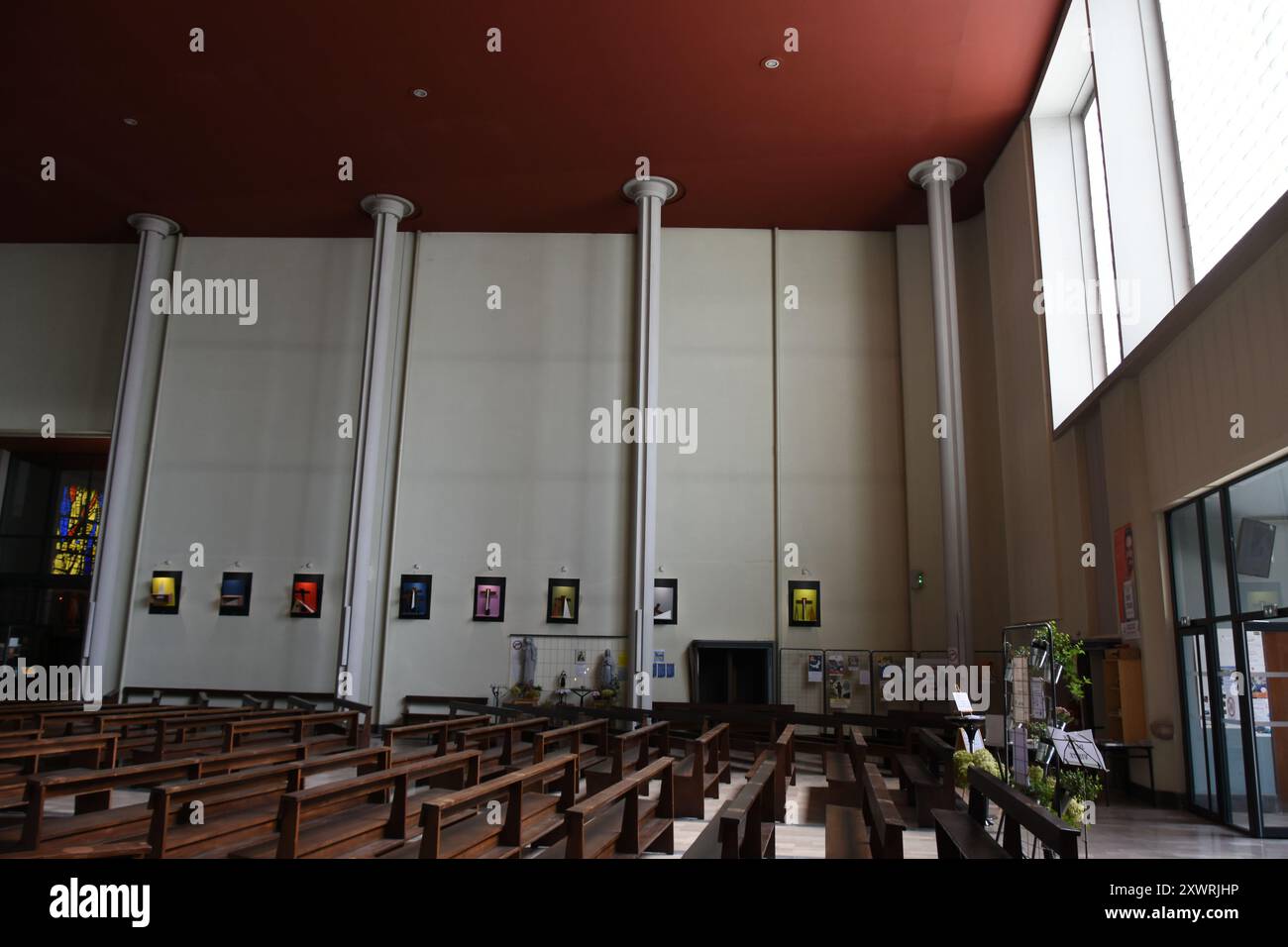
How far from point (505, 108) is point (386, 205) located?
8.79ft

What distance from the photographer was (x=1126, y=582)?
301 inches

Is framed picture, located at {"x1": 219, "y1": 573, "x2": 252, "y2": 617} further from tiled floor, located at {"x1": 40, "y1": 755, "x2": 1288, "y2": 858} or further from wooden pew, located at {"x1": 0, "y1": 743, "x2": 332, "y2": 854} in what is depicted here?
wooden pew, located at {"x1": 0, "y1": 743, "x2": 332, "y2": 854}

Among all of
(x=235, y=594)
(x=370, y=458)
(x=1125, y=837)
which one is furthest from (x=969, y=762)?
(x=235, y=594)

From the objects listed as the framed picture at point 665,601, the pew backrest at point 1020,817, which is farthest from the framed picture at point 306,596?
the pew backrest at point 1020,817

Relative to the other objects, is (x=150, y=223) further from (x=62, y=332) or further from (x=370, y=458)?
(x=370, y=458)

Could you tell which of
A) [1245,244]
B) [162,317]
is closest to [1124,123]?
[1245,244]

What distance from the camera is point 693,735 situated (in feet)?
36.0

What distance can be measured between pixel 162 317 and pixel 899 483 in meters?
10.5

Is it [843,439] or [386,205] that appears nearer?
[843,439]

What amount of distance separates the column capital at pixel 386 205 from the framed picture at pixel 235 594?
5169 mm
